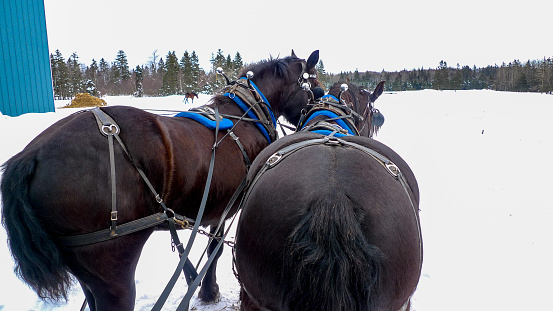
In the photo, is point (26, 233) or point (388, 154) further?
point (388, 154)

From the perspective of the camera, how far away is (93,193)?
1.69 m

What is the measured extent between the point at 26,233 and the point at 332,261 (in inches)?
61.3

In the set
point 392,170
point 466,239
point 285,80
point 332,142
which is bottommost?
point 466,239

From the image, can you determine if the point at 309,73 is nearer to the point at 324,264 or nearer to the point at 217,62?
the point at 324,264

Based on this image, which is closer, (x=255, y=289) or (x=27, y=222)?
(x=255, y=289)

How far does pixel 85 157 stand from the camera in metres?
1.70

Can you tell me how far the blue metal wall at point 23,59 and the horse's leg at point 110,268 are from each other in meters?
9.91

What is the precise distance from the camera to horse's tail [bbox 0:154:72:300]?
1577 millimetres

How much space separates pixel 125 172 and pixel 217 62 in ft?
164

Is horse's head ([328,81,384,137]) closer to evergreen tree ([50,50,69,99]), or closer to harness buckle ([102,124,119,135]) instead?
harness buckle ([102,124,119,135])

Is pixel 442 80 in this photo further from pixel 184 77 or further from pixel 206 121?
pixel 206 121

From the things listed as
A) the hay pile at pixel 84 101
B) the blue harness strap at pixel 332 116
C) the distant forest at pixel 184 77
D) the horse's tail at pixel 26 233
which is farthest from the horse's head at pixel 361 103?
the distant forest at pixel 184 77

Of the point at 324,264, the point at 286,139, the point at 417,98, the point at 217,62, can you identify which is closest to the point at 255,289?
the point at 324,264

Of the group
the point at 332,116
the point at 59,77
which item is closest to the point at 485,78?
the point at 59,77
